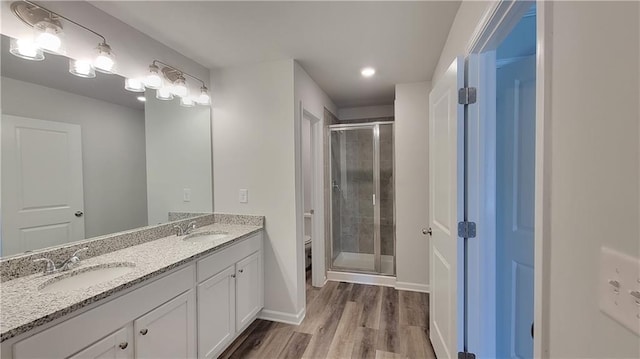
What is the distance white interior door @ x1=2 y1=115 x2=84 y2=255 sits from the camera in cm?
132

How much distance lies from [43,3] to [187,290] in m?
1.82

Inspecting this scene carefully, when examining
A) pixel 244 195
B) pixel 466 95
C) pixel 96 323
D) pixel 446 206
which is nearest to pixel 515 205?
pixel 446 206

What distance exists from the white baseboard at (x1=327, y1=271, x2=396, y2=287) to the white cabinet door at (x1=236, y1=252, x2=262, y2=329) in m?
1.29

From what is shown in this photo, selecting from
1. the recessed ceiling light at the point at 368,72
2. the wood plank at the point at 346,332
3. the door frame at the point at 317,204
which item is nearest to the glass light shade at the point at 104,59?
the door frame at the point at 317,204

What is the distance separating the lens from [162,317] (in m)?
1.45

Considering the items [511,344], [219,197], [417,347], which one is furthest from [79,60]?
[511,344]

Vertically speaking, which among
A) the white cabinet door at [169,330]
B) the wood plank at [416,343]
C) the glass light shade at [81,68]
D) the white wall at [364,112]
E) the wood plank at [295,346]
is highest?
the white wall at [364,112]

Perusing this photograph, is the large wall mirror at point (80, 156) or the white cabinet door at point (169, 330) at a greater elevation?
the large wall mirror at point (80, 156)

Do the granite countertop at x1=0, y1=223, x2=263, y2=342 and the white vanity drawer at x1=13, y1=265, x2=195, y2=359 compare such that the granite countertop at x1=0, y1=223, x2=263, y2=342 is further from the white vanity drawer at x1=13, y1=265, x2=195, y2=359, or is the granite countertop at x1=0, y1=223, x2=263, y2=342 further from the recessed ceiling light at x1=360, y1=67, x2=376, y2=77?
the recessed ceiling light at x1=360, y1=67, x2=376, y2=77

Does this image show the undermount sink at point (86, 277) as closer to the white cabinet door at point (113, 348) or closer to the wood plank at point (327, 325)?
the white cabinet door at point (113, 348)

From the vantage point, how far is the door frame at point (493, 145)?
680mm

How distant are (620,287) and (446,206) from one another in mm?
1244

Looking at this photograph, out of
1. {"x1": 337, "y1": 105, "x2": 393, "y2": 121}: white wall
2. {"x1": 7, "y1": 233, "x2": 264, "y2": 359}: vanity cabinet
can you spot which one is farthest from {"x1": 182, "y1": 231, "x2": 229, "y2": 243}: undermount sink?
{"x1": 337, "y1": 105, "x2": 393, "y2": 121}: white wall

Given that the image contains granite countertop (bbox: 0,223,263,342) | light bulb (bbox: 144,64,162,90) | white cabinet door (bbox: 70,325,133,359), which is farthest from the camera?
light bulb (bbox: 144,64,162,90)
